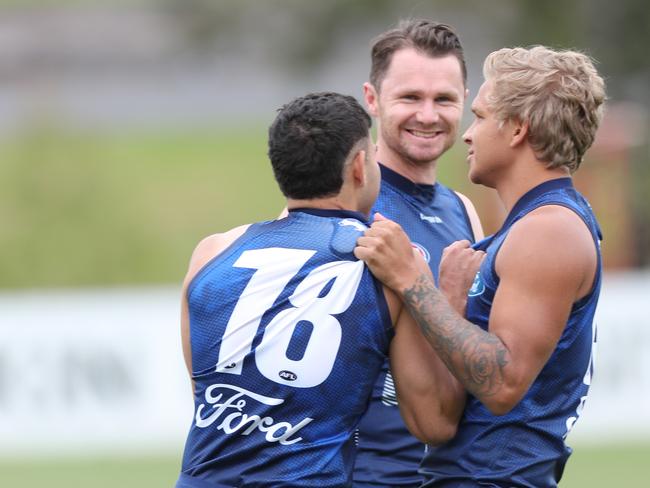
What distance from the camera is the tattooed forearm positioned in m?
3.78

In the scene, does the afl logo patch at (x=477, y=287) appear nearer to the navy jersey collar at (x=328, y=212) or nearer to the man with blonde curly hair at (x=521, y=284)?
the man with blonde curly hair at (x=521, y=284)

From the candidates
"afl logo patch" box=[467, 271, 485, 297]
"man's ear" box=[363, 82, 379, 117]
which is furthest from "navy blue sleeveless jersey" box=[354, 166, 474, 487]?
"afl logo patch" box=[467, 271, 485, 297]

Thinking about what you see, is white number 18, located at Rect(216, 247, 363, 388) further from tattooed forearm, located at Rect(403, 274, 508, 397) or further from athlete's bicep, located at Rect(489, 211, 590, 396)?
athlete's bicep, located at Rect(489, 211, 590, 396)

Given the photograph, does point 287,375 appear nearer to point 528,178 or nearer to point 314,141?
point 314,141

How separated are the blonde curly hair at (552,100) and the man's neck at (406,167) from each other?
125 centimetres

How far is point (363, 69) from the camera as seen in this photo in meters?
37.5

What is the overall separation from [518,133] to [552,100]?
0.16m

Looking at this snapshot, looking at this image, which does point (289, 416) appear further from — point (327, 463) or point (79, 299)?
point (79, 299)

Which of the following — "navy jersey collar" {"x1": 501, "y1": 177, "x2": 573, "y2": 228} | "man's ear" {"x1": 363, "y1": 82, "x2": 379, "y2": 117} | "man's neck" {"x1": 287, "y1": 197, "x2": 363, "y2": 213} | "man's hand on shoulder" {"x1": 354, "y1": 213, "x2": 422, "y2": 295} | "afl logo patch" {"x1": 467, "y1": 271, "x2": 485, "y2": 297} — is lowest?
"afl logo patch" {"x1": 467, "y1": 271, "x2": 485, "y2": 297}

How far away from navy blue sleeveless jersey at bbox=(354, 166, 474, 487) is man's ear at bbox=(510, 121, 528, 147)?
3.35 ft

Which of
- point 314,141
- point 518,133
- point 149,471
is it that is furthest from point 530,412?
point 149,471

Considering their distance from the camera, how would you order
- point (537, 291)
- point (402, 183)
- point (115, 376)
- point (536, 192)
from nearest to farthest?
point (537, 291) → point (536, 192) → point (402, 183) → point (115, 376)

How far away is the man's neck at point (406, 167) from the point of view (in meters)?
5.26

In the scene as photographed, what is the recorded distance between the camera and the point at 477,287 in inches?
157
